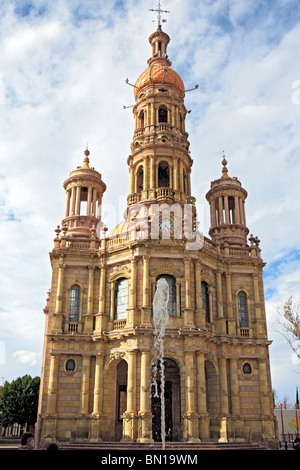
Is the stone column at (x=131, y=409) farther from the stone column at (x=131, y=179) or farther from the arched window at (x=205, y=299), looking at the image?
the stone column at (x=131, y=179)

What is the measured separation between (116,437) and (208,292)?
12144mm

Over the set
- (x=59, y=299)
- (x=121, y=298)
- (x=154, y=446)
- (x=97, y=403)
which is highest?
(x=121, y=298)

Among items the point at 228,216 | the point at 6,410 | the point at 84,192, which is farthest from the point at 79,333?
the point at 6,410

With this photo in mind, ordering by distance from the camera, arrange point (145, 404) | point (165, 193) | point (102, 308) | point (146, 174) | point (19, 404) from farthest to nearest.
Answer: point (19, 404) → point (146, 174) → point (165, 193) → point (102, 308) → point (145, 404)

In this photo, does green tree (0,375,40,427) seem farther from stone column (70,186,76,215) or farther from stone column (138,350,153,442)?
stone column (138,350,153,442)

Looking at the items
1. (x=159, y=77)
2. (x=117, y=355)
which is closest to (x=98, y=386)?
(x=117, y=355)

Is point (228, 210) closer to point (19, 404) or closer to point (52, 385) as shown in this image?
point (52, 385)

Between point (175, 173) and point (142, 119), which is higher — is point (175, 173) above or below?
below

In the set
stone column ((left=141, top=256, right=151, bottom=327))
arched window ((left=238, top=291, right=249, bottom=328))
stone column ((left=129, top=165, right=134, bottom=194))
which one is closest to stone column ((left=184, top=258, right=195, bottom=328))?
stone column ((left=141, top=256, right=151, bottom=327))

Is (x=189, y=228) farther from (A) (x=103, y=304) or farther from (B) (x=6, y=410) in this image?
(B) (x=6, y=410)

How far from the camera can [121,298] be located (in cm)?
3441

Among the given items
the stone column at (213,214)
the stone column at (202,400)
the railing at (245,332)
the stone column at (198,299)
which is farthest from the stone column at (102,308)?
the stone column at (213,214)

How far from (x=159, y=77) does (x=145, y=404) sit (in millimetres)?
29000
